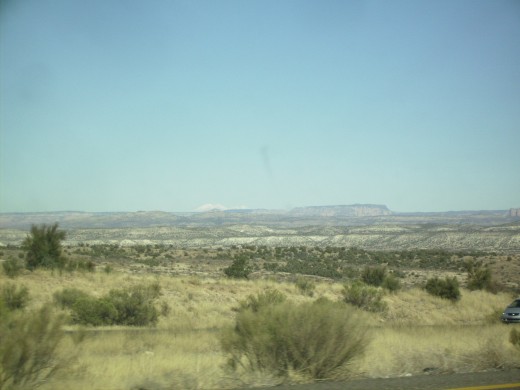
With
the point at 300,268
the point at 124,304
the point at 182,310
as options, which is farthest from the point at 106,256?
the point at 124,304

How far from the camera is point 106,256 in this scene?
60.2 metres

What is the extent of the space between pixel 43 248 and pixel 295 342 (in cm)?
3083

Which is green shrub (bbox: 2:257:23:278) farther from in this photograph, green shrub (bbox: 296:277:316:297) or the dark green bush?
green shrub (bbox: 296:277:316:297)

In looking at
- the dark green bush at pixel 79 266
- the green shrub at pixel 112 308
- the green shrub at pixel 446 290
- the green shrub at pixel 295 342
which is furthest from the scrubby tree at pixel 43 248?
the green shrub at pixel 295 342

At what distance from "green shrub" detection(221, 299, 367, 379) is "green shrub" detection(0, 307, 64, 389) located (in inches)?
134

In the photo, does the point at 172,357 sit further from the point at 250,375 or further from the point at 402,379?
the point at 402,379

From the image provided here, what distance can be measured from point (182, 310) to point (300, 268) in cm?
3381

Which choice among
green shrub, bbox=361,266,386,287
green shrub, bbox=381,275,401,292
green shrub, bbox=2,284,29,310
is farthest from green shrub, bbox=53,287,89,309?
green shrub, bbox=361,266,386,287

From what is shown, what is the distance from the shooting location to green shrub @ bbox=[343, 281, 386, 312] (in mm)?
30609

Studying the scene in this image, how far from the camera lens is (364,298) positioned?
31547mm

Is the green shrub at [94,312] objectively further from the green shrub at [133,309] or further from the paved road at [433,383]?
the paved road at [433,383]

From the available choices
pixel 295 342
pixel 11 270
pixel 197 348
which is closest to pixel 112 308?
pixel 197 348

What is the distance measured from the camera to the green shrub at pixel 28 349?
27.9 ft

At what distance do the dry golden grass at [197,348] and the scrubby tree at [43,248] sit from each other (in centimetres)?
467
